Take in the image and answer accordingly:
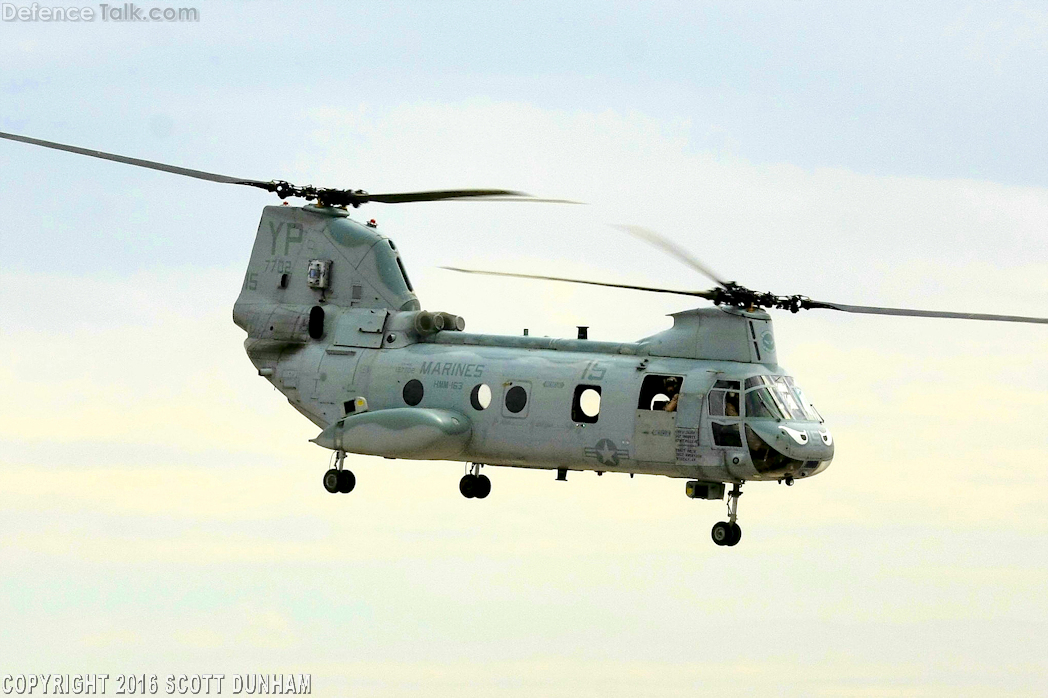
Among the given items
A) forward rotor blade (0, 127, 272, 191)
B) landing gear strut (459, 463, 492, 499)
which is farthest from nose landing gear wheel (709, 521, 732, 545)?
forward rotor blade (0, 127, 272, 191)

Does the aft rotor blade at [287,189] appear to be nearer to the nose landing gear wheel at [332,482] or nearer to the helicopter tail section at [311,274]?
the helicopter tail section at [311,274]

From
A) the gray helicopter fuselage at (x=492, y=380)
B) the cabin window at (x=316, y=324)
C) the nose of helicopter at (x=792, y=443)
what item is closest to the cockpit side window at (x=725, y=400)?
the gray helicopter fuselage at (x=492, y=380)

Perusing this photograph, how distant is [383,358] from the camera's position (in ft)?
117

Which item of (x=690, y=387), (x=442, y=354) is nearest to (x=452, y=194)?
(x=442, y=354)

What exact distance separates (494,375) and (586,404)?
2031 millimetres

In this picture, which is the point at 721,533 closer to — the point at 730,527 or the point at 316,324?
the point at 730,527

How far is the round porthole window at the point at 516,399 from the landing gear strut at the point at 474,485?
6.12 feet

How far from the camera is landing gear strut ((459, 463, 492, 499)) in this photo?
35.0 m

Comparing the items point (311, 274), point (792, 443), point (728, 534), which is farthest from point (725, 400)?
point (311, 274)

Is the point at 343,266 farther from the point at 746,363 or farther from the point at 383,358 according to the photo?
the point at 746,363

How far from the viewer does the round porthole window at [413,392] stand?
1368 inches

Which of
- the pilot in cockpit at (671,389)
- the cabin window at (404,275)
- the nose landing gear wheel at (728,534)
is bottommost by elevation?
the nose landing gear wheel at (728,534)

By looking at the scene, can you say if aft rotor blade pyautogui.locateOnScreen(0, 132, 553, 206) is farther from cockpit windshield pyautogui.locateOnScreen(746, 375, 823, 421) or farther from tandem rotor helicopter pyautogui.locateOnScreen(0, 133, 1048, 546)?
cockpit windshield pyautogui.locateOnScreen(746, 375, 823, 421)

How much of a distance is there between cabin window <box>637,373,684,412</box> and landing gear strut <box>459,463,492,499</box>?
4092 mm
